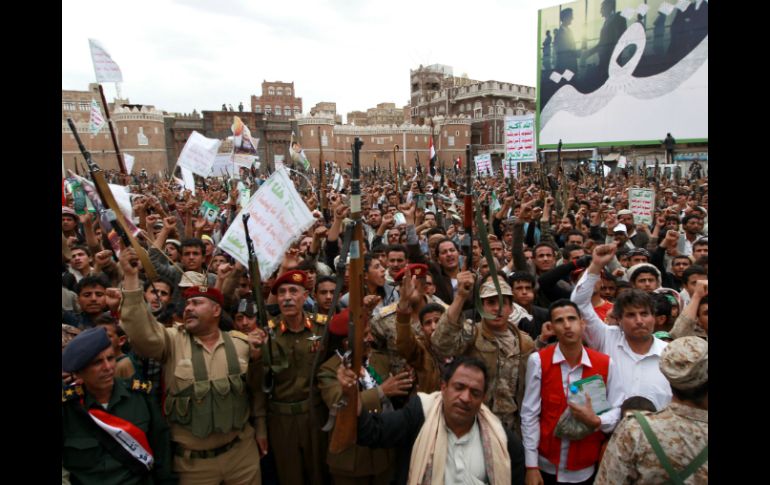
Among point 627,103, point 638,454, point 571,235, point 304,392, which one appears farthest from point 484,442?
point 627,103

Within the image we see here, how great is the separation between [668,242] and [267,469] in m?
5.55

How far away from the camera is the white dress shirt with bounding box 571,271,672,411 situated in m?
2.92

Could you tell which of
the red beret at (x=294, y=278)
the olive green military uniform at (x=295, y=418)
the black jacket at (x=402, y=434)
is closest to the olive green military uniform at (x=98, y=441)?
the olive green military uniform at (x=295, y=418)

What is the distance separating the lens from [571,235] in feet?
20.7

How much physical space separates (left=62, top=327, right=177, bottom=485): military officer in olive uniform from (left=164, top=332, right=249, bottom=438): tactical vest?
7.5 inches

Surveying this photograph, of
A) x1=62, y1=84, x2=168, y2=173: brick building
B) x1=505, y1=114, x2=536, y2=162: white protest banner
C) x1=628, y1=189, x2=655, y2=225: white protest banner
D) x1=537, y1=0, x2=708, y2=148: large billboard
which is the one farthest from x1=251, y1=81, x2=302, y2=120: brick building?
x1=628, y1=189, x2=655, y2=225: white protest banner

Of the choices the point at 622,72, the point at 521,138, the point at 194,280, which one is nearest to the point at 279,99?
the point at 622,72

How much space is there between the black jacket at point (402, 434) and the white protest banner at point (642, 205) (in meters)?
6.92

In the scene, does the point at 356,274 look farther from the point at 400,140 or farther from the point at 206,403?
the point at 400,140

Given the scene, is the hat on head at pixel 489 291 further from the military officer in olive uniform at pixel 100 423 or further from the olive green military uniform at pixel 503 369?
the military officer in olive uniform at pixel 100 423

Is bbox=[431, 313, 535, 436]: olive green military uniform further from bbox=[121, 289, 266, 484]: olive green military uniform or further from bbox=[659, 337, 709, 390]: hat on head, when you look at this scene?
bbox=[121, 289, 266, 484]: olive green military uniform

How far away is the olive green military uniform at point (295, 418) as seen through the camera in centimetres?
324

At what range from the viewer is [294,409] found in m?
3.24

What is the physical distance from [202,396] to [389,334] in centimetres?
138
